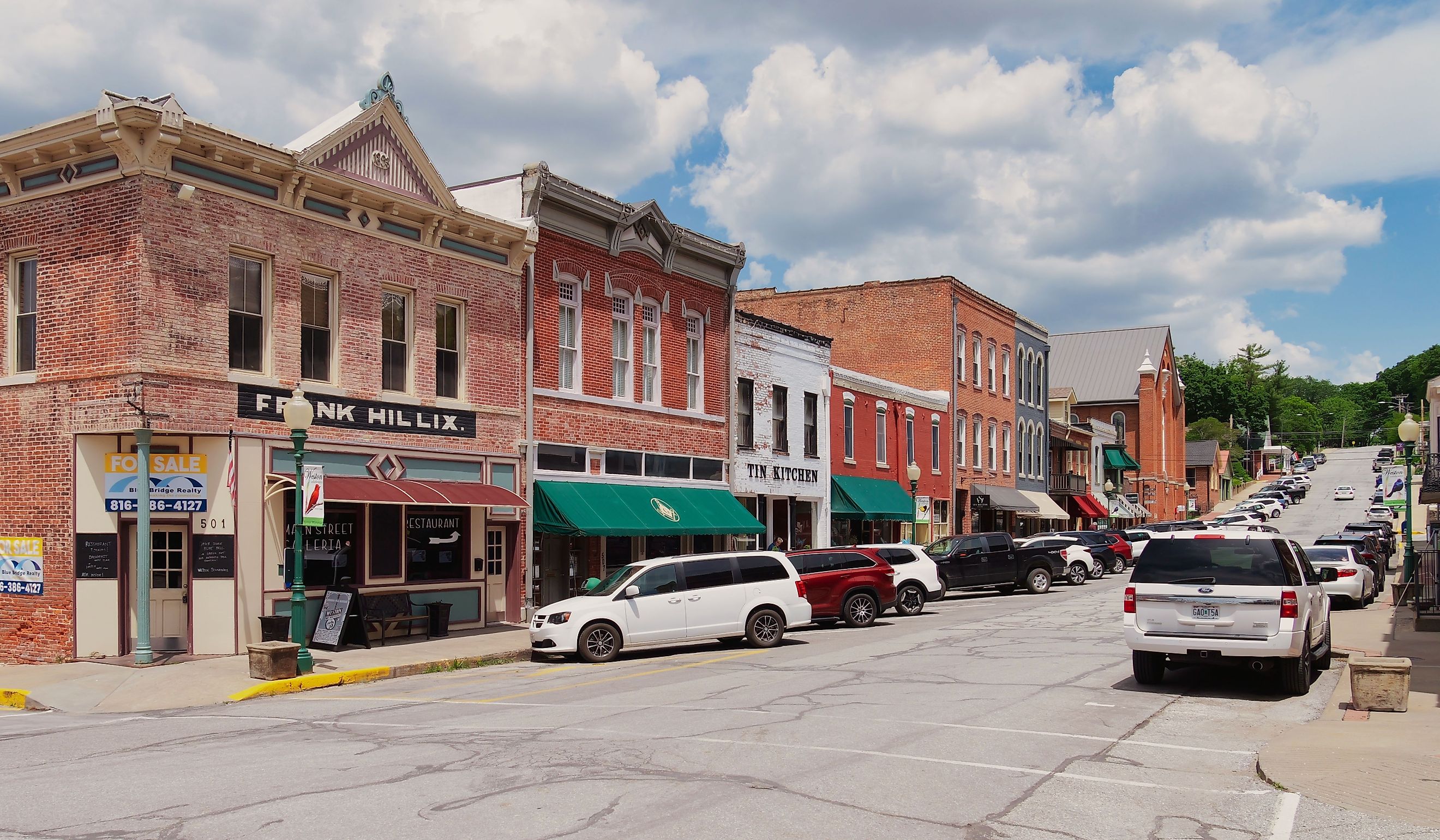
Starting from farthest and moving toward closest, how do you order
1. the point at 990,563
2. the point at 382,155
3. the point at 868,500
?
the point at 868,500 → the point at 990,563 → the point at 382,155

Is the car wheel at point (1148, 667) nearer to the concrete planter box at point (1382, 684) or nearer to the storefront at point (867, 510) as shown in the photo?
the concrete planter box at point (1382, 684)

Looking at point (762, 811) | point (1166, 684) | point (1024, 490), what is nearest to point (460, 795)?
point (762, 811)

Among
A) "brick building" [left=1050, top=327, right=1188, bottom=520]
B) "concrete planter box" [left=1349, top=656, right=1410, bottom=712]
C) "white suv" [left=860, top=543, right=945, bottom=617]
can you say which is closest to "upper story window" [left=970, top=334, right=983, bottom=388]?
"white suv" [left=860, top=543, right=945, bottom=617]

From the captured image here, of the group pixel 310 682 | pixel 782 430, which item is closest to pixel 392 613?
pixel 310 682

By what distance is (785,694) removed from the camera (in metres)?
14.1

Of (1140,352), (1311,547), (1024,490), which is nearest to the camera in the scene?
(1311,547)

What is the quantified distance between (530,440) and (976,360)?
97.7 feet

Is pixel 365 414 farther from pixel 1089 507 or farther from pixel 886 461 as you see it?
pixel 1089 507

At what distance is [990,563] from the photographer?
113ft

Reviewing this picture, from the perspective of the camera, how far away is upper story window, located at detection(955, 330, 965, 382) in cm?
4759

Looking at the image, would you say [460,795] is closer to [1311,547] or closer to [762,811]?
[762,811]

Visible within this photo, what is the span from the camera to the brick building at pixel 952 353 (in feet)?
156

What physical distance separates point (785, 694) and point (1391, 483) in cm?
10405

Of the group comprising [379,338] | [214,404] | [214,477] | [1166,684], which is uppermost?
[379,338]
